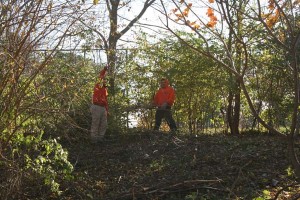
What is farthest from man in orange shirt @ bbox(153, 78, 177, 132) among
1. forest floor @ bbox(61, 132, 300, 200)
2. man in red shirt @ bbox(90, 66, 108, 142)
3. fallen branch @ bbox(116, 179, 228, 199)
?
fallen branch @ bbox(116, 179, 228, 199)

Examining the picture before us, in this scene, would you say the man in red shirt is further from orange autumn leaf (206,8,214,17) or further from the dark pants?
orange autumn leaf (206,8,214,17)

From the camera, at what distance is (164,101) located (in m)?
10.6

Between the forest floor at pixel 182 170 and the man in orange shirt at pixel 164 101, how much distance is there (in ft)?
6.10

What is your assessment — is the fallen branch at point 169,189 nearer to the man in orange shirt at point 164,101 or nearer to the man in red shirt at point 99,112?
the man in red shirt at point 99,112

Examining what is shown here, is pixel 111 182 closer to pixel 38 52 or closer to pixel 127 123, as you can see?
pixel 38 52

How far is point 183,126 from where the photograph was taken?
11.8 metres

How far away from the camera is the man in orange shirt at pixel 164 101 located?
34.2ft

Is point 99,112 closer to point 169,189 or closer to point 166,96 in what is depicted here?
point 166,96

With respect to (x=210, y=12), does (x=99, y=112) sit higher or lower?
lower

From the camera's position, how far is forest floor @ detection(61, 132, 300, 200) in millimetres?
5355

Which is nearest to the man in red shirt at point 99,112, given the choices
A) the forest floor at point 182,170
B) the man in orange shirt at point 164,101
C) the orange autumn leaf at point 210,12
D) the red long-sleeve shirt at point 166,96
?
the forest floor at point 182,170

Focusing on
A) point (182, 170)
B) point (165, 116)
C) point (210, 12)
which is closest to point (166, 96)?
point (165, 116)

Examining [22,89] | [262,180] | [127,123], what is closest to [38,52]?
[22,89]

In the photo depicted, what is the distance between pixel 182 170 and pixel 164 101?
174 inches
